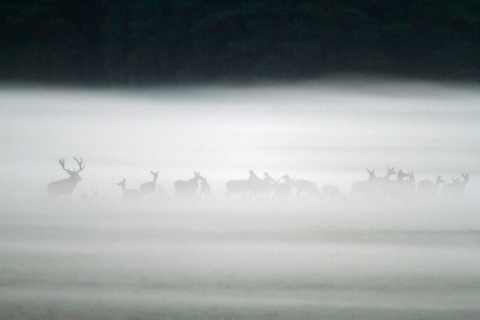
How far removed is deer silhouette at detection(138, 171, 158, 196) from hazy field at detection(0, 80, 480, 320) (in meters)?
0.04

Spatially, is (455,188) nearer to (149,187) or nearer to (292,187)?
(292,187)

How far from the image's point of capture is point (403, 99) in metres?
4.43

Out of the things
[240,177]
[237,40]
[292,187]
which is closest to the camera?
[237,40]

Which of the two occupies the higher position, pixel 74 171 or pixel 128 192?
pixel 74 171

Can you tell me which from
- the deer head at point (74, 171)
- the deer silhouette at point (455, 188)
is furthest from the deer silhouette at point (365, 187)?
the deer head at point (74, 171)

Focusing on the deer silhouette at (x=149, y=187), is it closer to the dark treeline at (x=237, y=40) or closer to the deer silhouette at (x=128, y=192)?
the deer silhouette at (x=128, y=192)

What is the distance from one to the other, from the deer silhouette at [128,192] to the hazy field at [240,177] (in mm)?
47

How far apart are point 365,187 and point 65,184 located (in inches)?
72.4

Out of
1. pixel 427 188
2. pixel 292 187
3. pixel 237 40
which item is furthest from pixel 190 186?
pixel 427 188

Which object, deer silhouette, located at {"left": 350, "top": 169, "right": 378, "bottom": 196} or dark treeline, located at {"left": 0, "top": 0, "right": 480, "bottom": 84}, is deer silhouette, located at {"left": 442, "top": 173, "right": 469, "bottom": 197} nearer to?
deer silhouette, located at {"left": 350, "top": 169, "right": 378, "bottom": 196}

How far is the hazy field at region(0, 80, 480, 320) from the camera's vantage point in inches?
154

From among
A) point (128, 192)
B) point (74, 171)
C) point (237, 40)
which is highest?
point (237, 40)

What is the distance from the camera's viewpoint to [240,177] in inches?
182

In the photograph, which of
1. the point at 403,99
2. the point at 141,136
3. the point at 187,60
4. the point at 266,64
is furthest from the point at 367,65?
the point at 141,136
